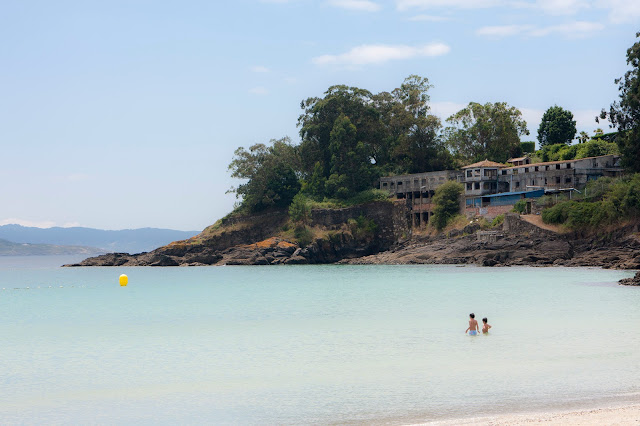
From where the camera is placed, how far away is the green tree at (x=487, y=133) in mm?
98562

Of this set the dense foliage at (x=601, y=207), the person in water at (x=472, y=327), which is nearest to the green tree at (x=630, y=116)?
the dense foliage at (x=601, y=207)

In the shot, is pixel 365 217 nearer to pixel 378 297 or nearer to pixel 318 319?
pixel 378 297

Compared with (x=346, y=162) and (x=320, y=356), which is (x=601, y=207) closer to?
(x=346, y=162)

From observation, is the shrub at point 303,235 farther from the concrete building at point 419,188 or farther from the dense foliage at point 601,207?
the dense foliage at point 601,207

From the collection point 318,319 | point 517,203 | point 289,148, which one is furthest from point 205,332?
point 289,148

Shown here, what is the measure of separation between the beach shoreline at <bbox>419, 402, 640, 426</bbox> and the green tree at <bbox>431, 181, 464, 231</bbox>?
7358 cm

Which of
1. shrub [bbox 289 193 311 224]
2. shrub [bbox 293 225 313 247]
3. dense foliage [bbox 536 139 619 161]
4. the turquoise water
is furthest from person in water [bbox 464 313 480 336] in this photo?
shrub [bbox 289 193 311 224]

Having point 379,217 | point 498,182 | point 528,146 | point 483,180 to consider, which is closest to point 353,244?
point 379,217

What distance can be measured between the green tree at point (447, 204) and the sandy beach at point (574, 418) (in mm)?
74044

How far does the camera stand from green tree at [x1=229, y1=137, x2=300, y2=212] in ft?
323

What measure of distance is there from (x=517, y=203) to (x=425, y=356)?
2365 inches

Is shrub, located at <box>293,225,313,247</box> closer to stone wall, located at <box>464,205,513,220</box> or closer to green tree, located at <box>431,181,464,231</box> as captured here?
green tree, located at <box>431,181,464,231</box>

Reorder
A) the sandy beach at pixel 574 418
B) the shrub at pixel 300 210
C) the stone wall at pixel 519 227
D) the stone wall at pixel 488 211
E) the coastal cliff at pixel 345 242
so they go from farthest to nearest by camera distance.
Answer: the shrub at pixel 300 210 → the stone wall at pixel 488 211 → the coastal cliff at pixel 345 242 → the stone wall at pixel 519 227 → the sandy beach at pixel 574 418

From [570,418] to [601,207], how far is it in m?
61.0
